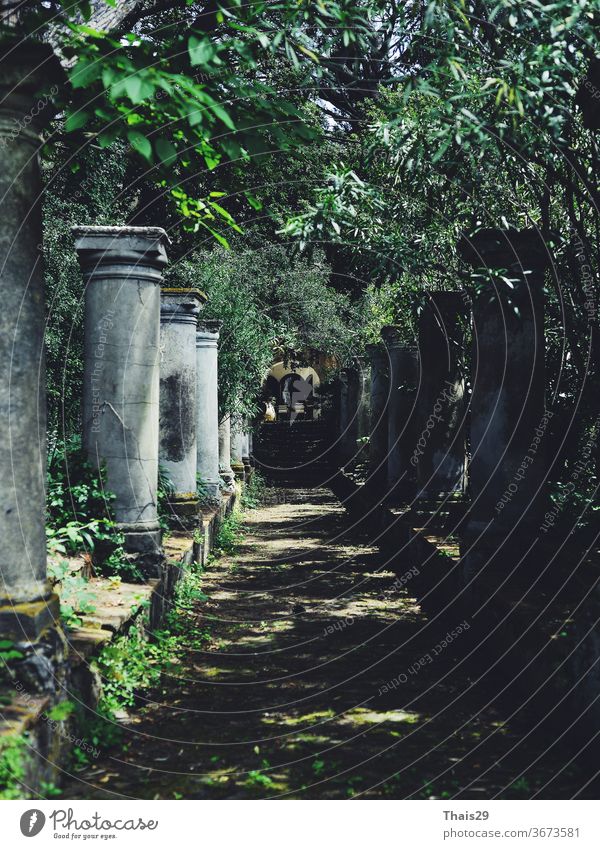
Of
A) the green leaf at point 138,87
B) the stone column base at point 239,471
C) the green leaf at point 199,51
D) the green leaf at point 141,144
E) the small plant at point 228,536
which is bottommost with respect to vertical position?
the small plant at point 228,536

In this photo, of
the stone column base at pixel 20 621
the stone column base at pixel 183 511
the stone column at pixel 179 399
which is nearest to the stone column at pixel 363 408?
the stone column at pixel 179 399

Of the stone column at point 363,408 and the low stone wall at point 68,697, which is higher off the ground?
the stone column at point 363,408

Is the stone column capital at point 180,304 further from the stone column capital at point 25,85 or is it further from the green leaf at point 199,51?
the green leaf at point 199,51

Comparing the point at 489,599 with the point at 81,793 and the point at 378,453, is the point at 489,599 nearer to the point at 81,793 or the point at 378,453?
the point at 81,793

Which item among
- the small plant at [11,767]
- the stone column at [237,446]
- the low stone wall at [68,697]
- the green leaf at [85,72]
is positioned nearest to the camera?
the small plant at [11,767]

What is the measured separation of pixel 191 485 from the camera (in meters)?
9.20

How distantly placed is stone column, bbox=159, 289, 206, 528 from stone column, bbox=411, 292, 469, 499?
101 inches

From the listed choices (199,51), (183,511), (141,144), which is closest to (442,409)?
(183,511)

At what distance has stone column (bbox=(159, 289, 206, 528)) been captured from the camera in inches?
356

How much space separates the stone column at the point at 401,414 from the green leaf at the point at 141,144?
7.46 metres

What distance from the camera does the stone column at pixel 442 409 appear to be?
8.98 meters

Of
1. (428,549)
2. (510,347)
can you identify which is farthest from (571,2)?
(428,549)

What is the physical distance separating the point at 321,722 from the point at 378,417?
935cm

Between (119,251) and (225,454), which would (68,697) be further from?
(225,454)
